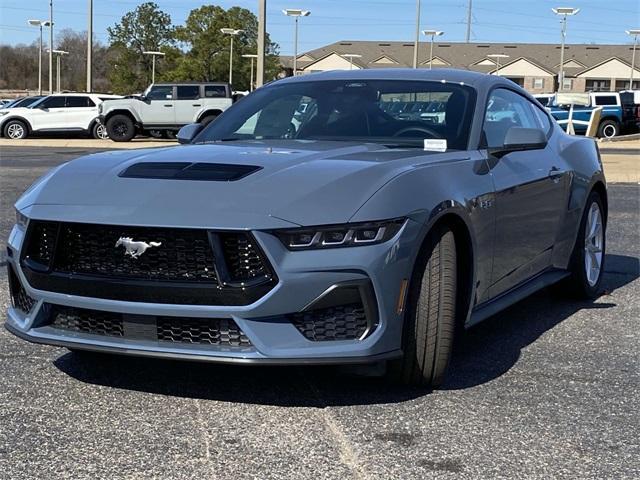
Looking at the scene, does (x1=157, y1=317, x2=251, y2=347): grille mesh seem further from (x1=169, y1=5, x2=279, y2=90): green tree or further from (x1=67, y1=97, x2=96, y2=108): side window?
(x1=169, y1=5, x2=279, y2=90): green tree

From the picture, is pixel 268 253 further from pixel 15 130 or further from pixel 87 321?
pixel 15 130

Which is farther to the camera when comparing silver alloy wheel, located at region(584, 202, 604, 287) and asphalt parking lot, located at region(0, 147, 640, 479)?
silver alloy wheel, located at region(584, 202, 604, 287)

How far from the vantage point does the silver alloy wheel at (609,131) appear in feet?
118

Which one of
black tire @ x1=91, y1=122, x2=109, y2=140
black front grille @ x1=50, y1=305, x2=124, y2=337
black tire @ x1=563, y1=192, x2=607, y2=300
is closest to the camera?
black front grille @ x1=50, y1=305, x2=124, y2=337

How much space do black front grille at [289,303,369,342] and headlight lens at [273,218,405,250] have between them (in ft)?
0.82

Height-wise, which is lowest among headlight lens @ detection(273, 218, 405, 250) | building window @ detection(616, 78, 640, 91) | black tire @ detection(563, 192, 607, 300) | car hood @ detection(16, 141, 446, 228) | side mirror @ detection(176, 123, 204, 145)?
black tire @ detection(563, 192, 607, 300)

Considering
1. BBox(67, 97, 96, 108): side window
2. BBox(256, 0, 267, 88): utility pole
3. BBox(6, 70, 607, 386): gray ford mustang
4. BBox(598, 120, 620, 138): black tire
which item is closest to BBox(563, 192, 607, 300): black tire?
BBox(6, 70, 607, 386): gray ford mustang

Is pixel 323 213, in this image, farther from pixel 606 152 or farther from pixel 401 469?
pixel 606 152

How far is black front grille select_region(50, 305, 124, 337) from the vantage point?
141 inches

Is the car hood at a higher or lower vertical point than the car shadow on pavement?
higher

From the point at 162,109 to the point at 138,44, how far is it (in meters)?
55.3

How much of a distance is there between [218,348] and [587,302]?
136 inches

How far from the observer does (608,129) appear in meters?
36.3

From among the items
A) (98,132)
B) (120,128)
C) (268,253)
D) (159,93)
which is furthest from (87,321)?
(98,132)
